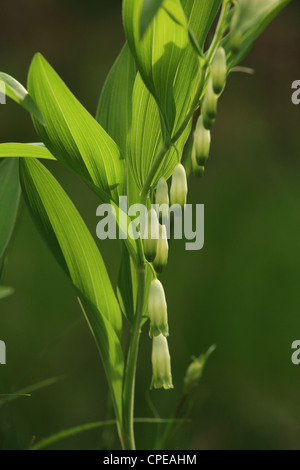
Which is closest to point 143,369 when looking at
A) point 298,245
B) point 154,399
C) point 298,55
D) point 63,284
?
point 154,399

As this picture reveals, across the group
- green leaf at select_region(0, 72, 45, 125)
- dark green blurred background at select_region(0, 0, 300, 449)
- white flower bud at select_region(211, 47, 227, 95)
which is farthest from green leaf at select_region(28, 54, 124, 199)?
dark green blurred background at select_region(0, 0, 300, 449)

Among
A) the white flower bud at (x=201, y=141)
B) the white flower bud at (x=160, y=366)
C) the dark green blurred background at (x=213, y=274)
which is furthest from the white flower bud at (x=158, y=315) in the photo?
the dark green blurred background at (x=213, y=274)

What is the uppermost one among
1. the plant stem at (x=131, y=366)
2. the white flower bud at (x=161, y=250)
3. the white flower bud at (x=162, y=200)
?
the white flower bud at (x=162, y=200)

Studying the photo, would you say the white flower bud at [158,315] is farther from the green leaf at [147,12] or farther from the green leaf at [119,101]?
the green leaf at [147,12]

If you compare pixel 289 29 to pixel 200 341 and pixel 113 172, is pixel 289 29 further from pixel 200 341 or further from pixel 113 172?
pixel 113 172

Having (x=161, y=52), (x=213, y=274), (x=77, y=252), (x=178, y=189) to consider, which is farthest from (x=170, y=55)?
(x=213, y=274)

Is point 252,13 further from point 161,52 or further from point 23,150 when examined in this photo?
point 23,150

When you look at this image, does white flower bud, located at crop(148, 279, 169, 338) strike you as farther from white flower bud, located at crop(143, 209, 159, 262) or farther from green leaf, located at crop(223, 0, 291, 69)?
green leaf, located at crop(223, 0, 291, 69)

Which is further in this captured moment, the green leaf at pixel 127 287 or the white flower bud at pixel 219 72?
the green leaf at pixel 127 287
